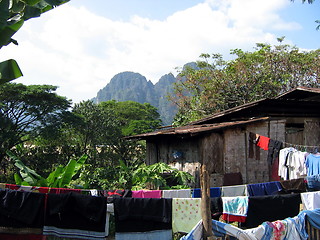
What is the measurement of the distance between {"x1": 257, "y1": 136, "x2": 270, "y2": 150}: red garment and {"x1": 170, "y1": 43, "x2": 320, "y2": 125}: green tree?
1039cm

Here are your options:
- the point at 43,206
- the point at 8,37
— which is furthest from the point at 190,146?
the point at 8,37

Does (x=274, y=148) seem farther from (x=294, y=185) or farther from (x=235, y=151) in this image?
(x=294, y=185)

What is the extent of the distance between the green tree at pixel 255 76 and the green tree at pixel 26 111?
808 cm

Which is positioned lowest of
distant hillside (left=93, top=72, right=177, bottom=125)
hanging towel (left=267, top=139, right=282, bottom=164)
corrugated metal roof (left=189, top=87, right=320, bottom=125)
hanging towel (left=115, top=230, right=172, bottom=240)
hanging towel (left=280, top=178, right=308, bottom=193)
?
hanging towel (left=115, top=230, right=172, bottom=240)

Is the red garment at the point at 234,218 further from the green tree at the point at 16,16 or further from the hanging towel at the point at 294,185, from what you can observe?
the green tree at the point at 16,16

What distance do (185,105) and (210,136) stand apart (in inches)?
484

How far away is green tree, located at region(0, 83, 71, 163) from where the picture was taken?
18.2 metres

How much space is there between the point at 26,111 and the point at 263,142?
1483 centimetres

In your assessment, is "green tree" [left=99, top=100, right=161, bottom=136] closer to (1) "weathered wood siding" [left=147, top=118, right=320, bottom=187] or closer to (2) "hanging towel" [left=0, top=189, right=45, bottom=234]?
(1) "weathered wood siding" [left=147, top=118, right=320, bottom=187]

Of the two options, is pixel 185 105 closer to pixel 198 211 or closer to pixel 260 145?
pixel 260 145

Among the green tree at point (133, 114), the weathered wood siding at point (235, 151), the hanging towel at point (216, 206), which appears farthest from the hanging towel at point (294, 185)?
the green tree at point (133, 114)

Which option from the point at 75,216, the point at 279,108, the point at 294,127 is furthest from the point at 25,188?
the point at 294,127

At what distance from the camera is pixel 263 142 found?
8625 millimetres

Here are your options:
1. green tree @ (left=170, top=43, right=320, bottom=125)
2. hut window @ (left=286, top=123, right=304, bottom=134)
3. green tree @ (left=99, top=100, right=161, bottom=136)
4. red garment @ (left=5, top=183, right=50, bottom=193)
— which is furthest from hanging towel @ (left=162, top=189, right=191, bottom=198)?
green tree @ (left=99, top=100, right=161, bottom=136)
